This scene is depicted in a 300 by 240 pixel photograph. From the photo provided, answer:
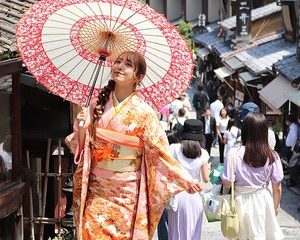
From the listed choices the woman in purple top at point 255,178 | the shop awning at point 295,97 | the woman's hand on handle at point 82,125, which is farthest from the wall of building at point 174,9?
the woman's hand on handle at point 82,125

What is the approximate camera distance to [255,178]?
23.0ft

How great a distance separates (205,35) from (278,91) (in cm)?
2051

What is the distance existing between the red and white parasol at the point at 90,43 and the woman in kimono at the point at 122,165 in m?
0.38

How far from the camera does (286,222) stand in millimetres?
11867

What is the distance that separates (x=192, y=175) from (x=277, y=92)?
1199cm

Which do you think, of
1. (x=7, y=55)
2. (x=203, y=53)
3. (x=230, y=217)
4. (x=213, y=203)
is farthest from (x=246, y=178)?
(x=203, y=53)

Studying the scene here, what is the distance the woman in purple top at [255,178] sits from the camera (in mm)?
6863

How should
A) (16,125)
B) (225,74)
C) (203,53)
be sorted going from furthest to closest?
1. (203,53)
2. (225,74)
3. (16,125)

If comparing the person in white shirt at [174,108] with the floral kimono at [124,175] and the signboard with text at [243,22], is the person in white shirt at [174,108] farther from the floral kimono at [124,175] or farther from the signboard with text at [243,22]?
the floral kimono at [124,175]

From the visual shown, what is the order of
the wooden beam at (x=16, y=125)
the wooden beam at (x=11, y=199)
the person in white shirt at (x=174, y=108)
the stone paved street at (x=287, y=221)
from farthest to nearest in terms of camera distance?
the person in white shirt at (x=174, y=108) < the stone paved street at (x=287, y=221) < the wooden beam at (x=16, y=125) < the wooden beam at (x=11, y=199)

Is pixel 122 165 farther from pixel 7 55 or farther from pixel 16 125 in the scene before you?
pixel 16 125

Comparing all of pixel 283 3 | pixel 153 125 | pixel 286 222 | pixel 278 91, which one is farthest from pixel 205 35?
pixel 153 125

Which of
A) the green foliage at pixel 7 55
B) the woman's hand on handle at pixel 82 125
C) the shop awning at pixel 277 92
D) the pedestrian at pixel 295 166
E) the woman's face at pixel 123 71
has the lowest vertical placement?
the pedestrian at pixel 295 166

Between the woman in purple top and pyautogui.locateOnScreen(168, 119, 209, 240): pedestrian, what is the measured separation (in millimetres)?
608
